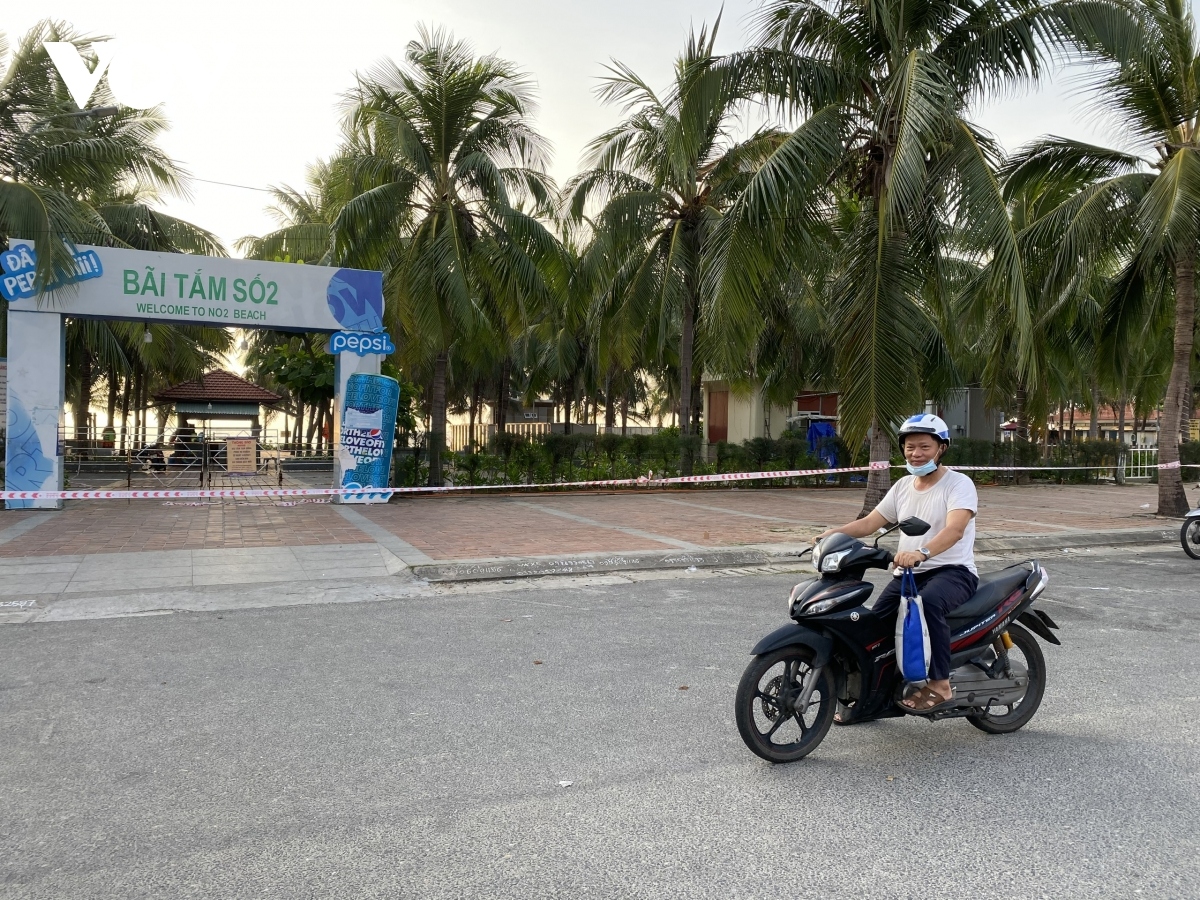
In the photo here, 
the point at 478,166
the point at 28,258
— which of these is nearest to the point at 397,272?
the point at 478,166

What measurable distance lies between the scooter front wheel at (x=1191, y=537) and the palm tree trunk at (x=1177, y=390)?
4.79 m

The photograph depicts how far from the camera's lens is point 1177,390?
15.6 m

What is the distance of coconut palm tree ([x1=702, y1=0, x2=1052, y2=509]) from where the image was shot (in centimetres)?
1180

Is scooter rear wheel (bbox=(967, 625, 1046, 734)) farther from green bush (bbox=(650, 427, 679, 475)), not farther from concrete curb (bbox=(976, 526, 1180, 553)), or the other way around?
green bush (bbox=(650, 427, 679, 475))

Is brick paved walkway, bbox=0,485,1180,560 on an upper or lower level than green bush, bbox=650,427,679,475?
lower

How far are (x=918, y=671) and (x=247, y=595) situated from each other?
20.0 feet

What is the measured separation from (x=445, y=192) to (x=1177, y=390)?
13.8 meters

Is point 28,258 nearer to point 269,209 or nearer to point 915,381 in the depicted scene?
point 915,381

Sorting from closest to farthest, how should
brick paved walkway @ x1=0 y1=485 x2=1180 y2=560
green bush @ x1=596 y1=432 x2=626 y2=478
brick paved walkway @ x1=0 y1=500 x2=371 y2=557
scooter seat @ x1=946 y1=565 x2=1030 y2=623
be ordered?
1. scooter seat @ x1=946 y1=565 x2=1030 y2=623
2. brick paved walkway @ x1=0 y1=500 x2=371 y2=557
3. brick paved walkway @ x1=0 y1=485 x2=1180 y2=560
4. green bush @ x1=596 y1=432 x2=626 y2=478

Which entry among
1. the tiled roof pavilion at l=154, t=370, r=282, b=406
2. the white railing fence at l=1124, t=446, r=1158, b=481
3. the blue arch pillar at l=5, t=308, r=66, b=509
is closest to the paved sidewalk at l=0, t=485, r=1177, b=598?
the blue arch pillar at l=5, t=308, r=66, b=509

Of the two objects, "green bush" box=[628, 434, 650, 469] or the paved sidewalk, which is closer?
the paved sidewalk

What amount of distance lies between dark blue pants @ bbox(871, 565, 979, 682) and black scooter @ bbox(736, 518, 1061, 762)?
2.5 inches

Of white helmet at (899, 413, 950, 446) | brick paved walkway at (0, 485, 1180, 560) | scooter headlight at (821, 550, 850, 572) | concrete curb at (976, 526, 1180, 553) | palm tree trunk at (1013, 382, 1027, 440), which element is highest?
palm tree trunk at (1013, 382, 1027, 440)

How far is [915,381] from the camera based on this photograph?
12.5 metres
